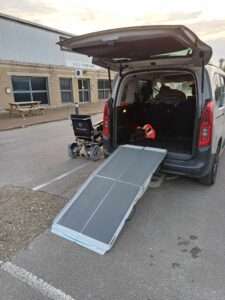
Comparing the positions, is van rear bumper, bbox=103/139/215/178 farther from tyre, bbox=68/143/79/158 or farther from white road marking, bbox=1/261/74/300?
tyre, bbox=68/143/79/158

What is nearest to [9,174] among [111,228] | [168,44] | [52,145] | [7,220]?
[7,220]

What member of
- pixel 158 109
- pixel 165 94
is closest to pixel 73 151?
pixel 158 109

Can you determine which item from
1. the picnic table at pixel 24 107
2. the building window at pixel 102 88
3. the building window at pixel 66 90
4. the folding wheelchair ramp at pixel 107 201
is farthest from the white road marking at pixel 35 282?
the building window at pixel 102 88

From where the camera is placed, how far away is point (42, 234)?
8.73ft

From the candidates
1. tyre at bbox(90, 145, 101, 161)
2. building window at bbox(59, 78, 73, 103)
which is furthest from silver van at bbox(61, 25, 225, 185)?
building window at bbox(59, 78, 73, 103)

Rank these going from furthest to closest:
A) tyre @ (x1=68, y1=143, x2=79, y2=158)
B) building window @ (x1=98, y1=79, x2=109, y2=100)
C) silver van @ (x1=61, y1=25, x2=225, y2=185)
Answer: building window @ (x1=98, y1=79, x2=109, y2=100) < tyre @ (x1=68, y1=143, x2=79, y2=158) < silver van @ (x1=61, y1=25, x2=225, y2=185)

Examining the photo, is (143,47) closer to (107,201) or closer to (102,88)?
(107,201)

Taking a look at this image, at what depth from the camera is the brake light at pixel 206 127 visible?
3117mm

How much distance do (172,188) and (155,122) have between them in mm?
1775

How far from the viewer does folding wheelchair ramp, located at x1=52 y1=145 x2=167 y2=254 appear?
248 centimetres

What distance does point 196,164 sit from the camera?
329 centimetres

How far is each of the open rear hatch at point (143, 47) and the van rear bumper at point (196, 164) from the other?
1.27 m

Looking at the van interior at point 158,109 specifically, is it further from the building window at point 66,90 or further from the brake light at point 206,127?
the building window at point 66,90

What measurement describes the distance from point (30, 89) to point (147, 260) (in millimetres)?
15088
